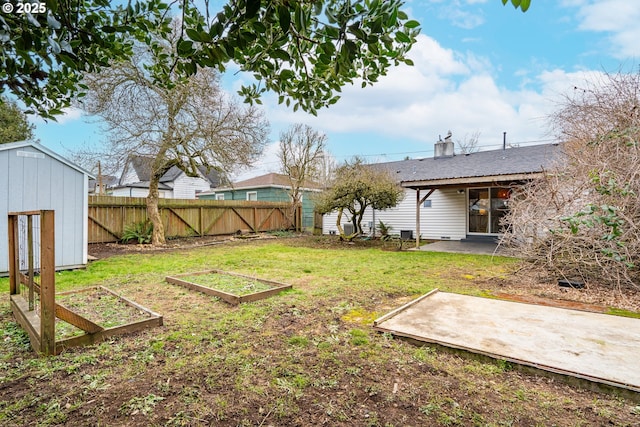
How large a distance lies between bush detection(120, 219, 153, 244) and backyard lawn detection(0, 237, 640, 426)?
6.84 m

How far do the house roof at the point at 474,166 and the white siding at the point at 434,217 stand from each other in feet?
2.87

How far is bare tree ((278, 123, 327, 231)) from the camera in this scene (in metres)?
16.2

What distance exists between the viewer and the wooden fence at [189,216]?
34.7 feet

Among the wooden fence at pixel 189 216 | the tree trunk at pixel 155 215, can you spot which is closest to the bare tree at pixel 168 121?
the tree trunk at pixel 155 215

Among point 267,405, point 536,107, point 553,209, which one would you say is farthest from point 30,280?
point 536,107

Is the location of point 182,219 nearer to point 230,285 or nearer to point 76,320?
point 230,285

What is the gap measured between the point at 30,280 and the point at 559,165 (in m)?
8.30

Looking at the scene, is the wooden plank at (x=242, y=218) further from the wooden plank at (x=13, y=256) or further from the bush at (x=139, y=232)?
the wooden plank at (x=13, y=256)

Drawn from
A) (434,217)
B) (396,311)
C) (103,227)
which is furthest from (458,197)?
(103,227)

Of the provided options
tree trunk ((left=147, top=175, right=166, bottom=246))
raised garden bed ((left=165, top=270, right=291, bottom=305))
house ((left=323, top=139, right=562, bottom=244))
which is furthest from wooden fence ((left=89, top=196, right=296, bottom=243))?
raised garden bed ((left=165, top=270, right=291, bottom=305))

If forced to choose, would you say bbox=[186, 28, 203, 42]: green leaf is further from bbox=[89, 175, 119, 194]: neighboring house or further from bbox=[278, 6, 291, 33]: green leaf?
bbox=[89, 175, 119, 194]: neighboring house

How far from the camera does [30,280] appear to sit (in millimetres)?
3137

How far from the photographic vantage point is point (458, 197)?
39.9ft

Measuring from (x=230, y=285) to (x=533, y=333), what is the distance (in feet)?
13.3
